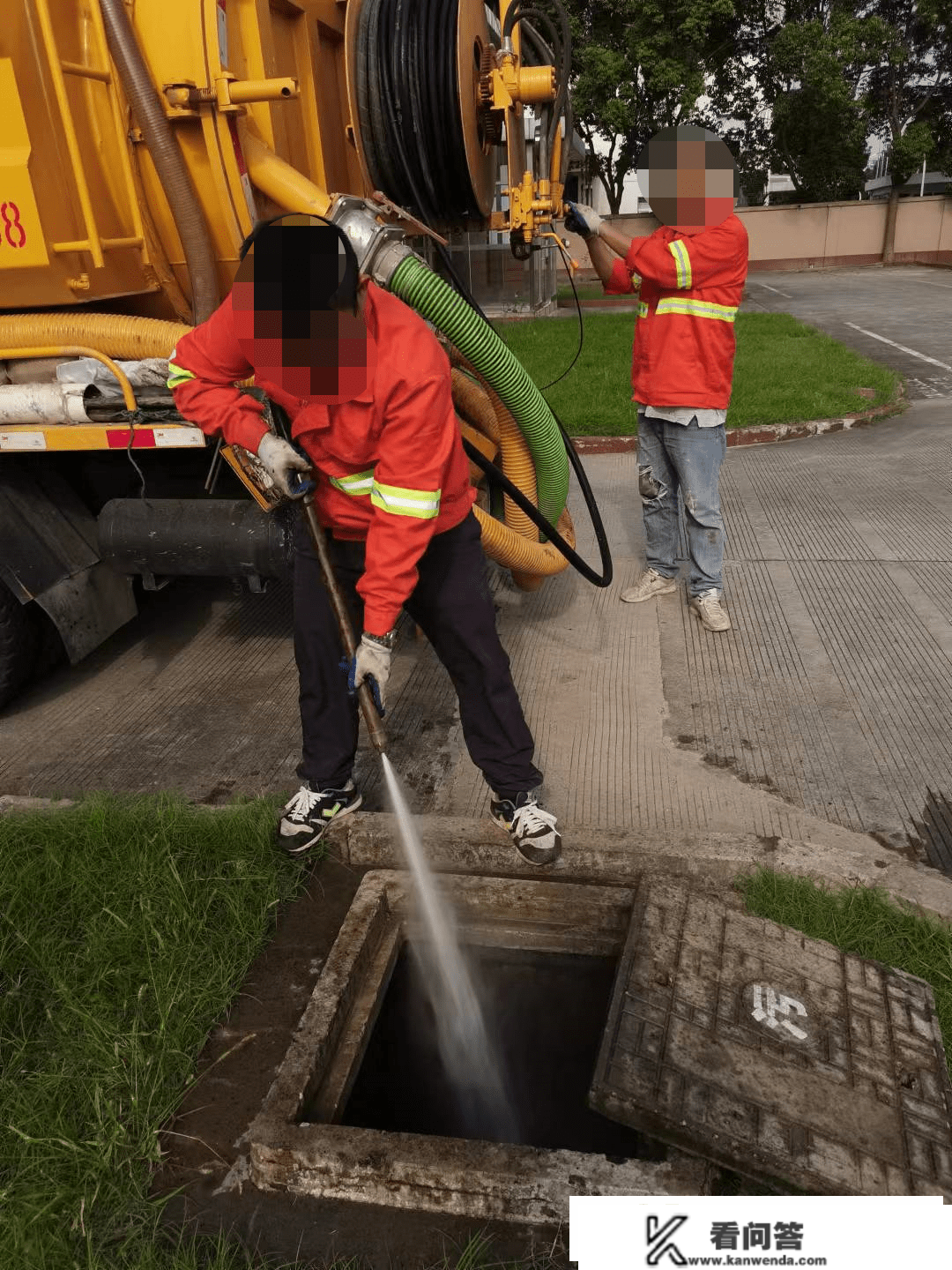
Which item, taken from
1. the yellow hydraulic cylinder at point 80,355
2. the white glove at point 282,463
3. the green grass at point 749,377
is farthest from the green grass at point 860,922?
the green grass at point 749,377

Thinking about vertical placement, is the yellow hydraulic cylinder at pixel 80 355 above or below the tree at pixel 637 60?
below

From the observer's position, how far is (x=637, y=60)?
2241 cm

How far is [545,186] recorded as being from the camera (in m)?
4.12

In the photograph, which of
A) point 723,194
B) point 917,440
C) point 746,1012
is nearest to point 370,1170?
point 746,1012

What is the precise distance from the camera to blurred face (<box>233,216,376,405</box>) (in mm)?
2057

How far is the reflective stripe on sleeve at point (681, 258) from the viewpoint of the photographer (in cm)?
365

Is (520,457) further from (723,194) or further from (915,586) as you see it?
(915,586)

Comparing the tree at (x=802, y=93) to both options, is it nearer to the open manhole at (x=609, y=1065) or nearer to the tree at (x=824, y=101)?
the tree at (x=824, y=101)

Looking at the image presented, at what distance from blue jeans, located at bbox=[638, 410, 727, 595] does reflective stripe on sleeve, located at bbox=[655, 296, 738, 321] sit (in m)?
0.42

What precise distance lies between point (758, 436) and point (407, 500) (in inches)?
234

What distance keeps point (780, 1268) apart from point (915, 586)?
355 cm

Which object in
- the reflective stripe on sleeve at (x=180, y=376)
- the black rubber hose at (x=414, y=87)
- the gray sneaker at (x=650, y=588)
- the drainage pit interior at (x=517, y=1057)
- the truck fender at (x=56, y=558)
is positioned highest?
the black rubber hose at (x=414, y=87)

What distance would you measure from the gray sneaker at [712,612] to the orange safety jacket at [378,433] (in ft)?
6.54

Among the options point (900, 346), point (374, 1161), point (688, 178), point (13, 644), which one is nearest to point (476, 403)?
point (688, 178)
